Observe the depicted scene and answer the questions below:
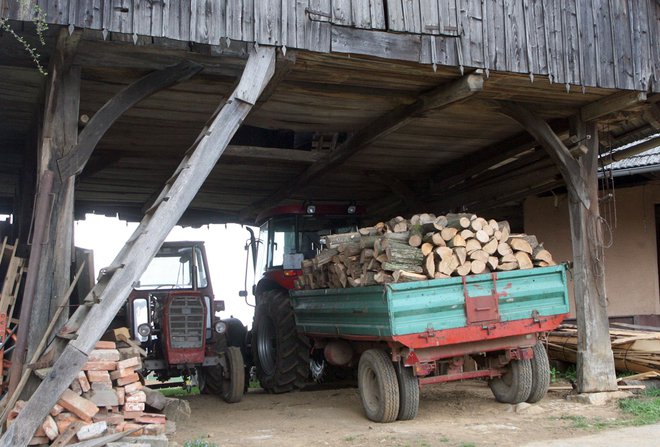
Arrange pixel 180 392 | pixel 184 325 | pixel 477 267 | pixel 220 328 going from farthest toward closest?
pixel 180 392
pixel 220 328
pixel 184 325
pixel 477 267

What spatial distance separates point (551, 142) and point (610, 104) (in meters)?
0.85

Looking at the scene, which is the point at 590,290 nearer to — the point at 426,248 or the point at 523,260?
the point at 523,260

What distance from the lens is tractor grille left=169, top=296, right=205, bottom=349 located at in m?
9.05

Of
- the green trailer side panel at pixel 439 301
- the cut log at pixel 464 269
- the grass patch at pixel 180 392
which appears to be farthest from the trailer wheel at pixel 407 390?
the grass patch at pixel 180 392

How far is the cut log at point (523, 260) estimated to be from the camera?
775 cm

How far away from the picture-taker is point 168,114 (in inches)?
353

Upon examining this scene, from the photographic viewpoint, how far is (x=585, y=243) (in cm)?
889

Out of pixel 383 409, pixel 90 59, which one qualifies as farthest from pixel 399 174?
pixel 90 59

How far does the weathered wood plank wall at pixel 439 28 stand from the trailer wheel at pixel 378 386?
3.19 meters

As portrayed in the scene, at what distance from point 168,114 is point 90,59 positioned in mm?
2184

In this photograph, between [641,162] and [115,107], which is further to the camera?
[641,162]

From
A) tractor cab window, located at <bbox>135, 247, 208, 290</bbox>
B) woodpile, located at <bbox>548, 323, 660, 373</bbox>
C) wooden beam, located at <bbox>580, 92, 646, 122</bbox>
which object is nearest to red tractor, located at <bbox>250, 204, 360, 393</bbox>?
tractor cab window, located at <bbox>135, 247, 208, 290</bbox>

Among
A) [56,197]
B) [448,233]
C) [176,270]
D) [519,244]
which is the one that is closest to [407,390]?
[448,233]

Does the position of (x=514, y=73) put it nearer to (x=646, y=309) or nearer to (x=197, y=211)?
(x=646, y=309)
